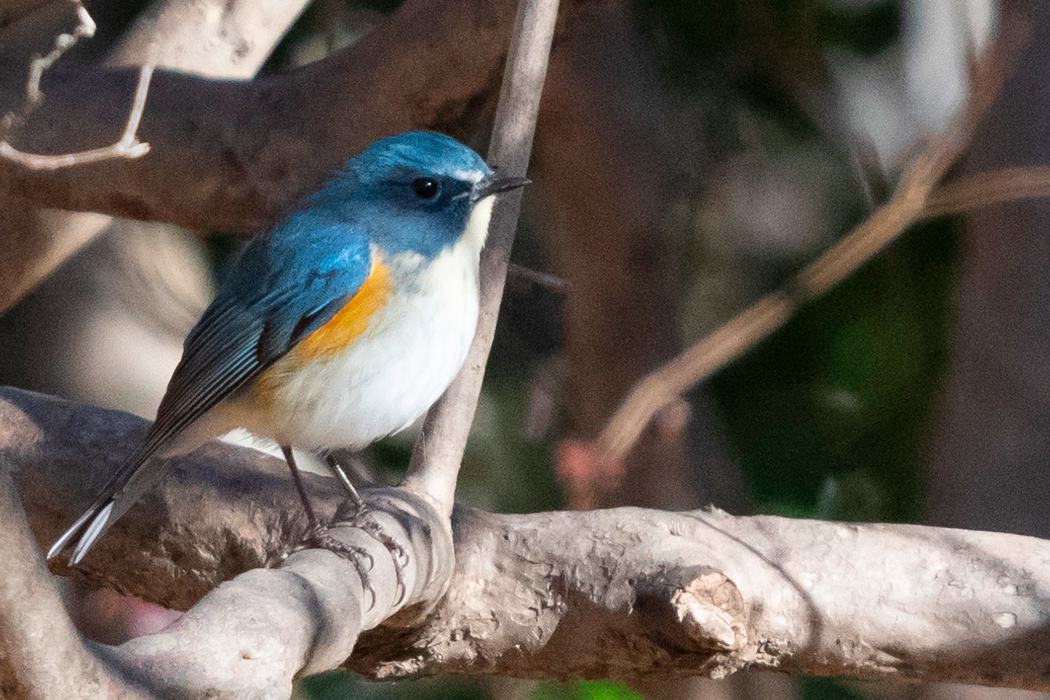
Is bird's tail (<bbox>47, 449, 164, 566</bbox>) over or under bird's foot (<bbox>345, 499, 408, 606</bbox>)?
under

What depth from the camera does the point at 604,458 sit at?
3117mm

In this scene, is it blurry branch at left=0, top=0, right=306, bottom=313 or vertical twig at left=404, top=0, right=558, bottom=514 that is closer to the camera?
vertical twig at left=404, top=0, right=558, bottom=514

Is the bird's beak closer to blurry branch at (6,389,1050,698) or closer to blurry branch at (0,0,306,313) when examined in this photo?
blurry branch at (6,389,1050,698)

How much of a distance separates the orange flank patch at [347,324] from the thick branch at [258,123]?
0.99 meters

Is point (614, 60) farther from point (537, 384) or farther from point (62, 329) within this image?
point (62, 329)

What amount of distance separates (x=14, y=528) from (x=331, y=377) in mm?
1191

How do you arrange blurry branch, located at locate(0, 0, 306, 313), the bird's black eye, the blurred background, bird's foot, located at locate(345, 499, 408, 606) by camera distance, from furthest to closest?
blurry branch, located at locate(0, 0, 306, 313) < the blurred background < the bird's black eye < bird's foot, located at locate(345, 499, 408, 606)

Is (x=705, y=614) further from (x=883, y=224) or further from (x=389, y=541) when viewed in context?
(x=883, y=224)

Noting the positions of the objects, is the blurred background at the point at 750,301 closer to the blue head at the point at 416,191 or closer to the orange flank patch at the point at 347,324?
the blue head at the point at 416,191

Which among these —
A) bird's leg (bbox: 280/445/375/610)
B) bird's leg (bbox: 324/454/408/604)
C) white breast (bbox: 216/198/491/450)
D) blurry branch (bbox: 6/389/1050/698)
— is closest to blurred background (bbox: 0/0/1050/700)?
blurry branch (bbox: 6/389/1050/698)

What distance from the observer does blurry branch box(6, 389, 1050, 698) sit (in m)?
2.26

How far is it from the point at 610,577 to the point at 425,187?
2.89 ft

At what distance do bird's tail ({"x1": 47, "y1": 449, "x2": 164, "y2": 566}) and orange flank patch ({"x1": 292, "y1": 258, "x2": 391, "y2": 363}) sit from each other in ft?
1.18

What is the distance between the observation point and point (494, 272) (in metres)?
2.69
